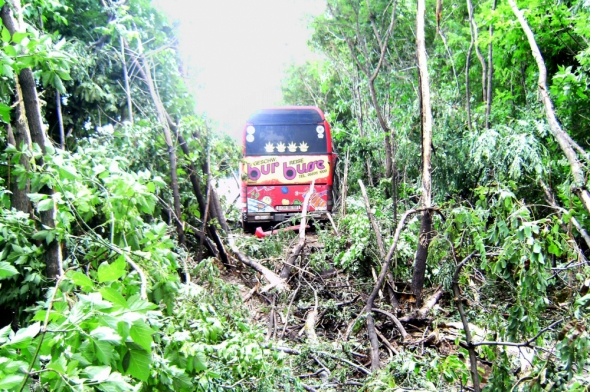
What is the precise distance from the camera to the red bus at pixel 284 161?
10500mm

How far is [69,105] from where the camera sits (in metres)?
5.71

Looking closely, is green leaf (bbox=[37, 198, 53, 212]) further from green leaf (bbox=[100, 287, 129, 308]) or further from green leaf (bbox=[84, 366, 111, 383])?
green leaf (bbox=[84, 366, 111, 383])

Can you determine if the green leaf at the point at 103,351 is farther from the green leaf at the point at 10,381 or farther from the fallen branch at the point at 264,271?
the fallen branch at the point at 264,271

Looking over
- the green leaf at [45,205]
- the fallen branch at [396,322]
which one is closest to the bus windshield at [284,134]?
the fallen branch at [396,322]

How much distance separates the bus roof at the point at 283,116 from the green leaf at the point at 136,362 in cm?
942

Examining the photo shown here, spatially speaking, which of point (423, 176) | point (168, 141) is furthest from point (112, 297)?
point (168, 141)

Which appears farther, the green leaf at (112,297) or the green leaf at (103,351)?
the green leaf at (112,297)

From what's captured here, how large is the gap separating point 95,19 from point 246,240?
4103mm

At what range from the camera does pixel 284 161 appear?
10508mm

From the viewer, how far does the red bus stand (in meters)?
10.5

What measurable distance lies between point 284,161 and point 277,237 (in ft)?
10.7

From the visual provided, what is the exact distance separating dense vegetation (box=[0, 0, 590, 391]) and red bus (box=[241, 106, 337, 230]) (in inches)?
50.6

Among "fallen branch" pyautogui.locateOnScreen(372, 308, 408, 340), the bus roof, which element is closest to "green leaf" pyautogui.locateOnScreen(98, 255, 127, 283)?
"fallen branch" pyautogui.locateOnScreen(372, 308, 408, 340)

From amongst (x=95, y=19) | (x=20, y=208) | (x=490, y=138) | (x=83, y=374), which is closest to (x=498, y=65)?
(x=490, y=138)
